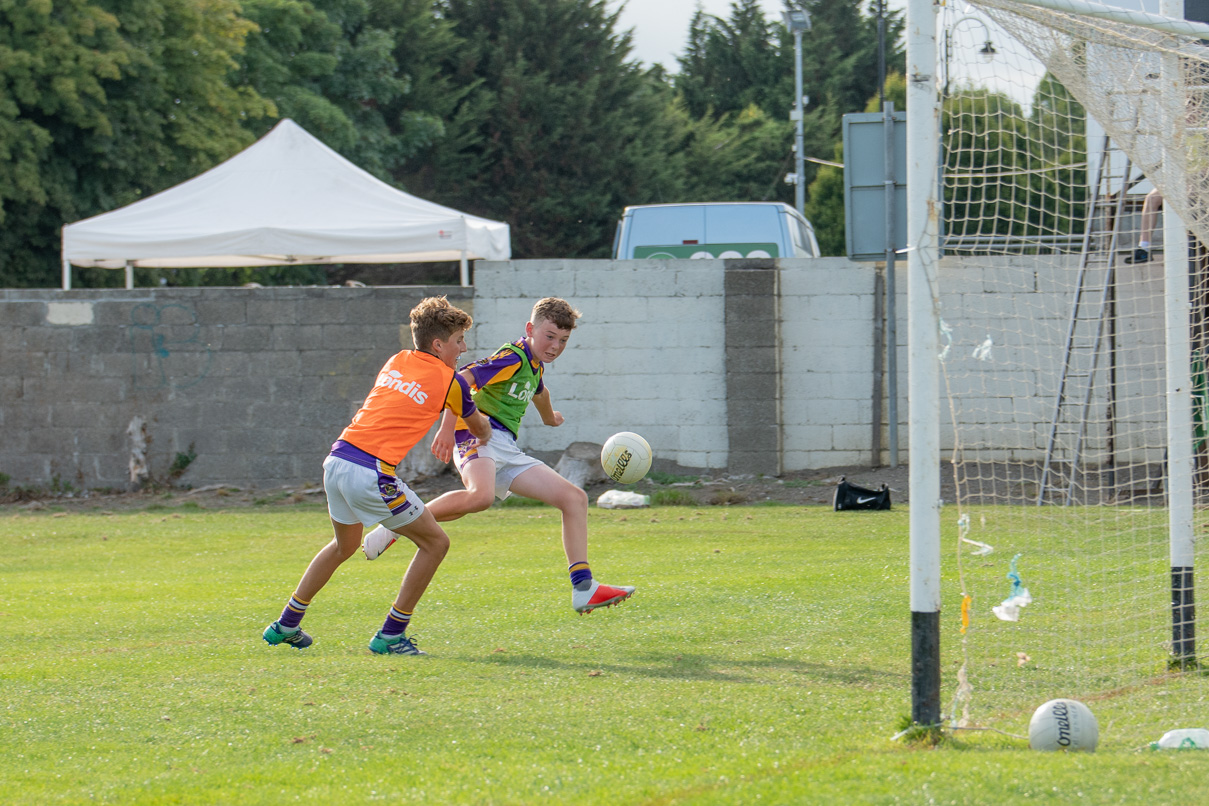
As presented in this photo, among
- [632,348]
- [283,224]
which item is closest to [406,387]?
[632,348]

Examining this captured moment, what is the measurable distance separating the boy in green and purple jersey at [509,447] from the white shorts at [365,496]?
2.32 feet

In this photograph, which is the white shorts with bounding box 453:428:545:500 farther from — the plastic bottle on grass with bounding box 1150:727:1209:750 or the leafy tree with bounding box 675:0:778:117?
the leafy tree with bounding box 675:0:778:117

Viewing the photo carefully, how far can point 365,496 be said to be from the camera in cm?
567

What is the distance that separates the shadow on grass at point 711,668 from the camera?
5090 mm

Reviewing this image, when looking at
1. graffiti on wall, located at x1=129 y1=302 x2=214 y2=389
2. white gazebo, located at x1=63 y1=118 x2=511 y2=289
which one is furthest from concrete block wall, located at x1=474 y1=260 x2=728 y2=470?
graffiti on wall, located at x1=129 y1=302 x2=214 y2=389

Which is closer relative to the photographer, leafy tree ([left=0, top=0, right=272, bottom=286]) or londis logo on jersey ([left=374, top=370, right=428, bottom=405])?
londis logo on jersey ([left=374, top=370, right=428, bottom=405])

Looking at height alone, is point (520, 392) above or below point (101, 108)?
below

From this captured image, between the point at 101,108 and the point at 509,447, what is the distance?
18721 millimetres

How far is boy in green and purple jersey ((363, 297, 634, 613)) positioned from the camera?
21.3 ft

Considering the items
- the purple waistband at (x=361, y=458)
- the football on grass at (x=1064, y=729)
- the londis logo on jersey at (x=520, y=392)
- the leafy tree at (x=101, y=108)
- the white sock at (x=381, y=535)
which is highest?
the leafy tree at (x=101, y=108)

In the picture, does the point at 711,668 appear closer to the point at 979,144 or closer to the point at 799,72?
the point at 979,144

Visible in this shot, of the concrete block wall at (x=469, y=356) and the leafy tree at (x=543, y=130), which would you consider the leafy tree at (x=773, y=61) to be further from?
the concrete block wall at (x=469, y=356)

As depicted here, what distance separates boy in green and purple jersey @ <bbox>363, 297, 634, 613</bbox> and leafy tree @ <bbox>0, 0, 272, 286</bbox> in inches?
688

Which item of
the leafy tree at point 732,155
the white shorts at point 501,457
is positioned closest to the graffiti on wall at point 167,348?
the white shorts at point 501,457
